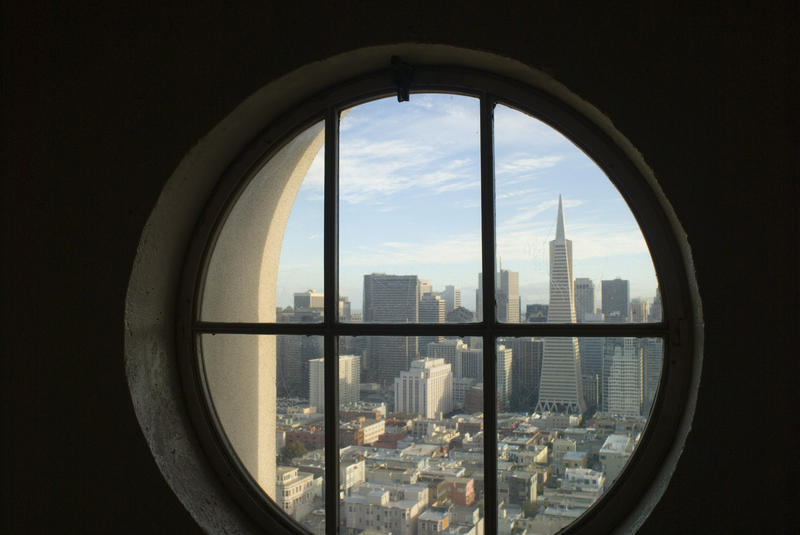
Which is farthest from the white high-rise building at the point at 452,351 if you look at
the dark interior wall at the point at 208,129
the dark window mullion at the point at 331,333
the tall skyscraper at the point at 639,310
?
the dark interior wall at the point at 208,129

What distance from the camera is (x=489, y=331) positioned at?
1296mm

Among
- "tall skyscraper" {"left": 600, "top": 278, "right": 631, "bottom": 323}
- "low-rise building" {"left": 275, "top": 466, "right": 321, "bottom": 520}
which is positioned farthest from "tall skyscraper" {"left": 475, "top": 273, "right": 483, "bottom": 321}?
"low-rise building" {"left": 275, "top": 466, "right": 321, "bottom": 520}

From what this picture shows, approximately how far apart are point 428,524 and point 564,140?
0.93 m

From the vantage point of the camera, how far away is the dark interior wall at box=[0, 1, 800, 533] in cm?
103

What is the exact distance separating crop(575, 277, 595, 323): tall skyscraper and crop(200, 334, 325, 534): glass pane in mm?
625

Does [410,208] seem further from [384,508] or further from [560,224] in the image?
[384,508]

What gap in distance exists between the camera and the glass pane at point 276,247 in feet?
4.82

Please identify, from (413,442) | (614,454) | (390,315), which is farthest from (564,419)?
(390,315)

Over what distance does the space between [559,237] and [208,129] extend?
0.84 meters

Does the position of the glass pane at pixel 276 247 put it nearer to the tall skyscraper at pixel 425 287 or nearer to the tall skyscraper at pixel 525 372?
the tall skyscraper at pixel 425 287

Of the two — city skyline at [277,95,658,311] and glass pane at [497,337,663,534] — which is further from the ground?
city skyline at [277,95,658,311]

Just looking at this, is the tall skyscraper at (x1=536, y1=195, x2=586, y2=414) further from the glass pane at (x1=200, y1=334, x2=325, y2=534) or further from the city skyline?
the glass pane at (x1=200, y1=334, x2=325, y2=534)

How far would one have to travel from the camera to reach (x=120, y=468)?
1.35m

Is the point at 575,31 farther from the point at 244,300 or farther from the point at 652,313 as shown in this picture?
the point at 244,300
